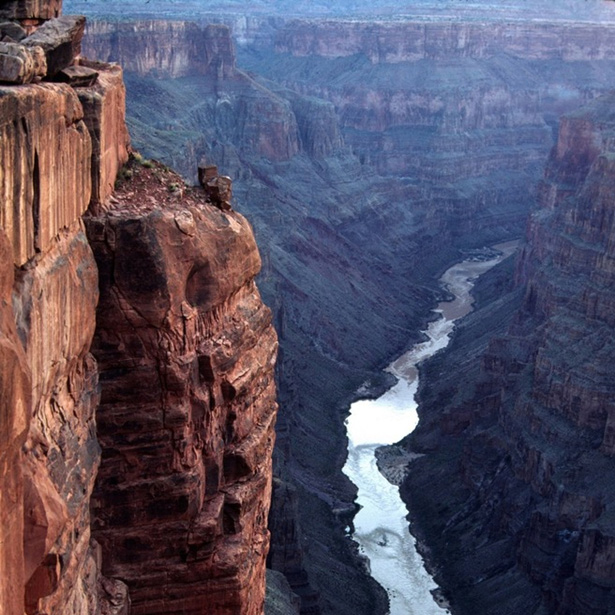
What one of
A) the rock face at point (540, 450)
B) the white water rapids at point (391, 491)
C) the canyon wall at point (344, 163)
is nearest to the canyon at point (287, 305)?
the rock face at point (540, 450)

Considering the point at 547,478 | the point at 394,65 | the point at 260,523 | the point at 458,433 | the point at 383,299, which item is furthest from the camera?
the point at 394,65

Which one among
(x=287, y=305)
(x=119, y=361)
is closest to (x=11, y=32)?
(x=119, y=361)

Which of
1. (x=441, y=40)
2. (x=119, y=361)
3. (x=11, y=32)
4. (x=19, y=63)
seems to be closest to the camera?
(x=19, y=63)

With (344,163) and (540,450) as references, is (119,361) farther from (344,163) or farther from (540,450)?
(344,163)

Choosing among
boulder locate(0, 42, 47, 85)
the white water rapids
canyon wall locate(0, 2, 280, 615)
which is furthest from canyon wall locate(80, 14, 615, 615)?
boulder locate(0, 42, 47, 85)

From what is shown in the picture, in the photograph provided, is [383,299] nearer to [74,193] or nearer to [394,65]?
[394,65]

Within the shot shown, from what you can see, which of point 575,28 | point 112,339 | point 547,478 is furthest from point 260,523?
point 575,28
